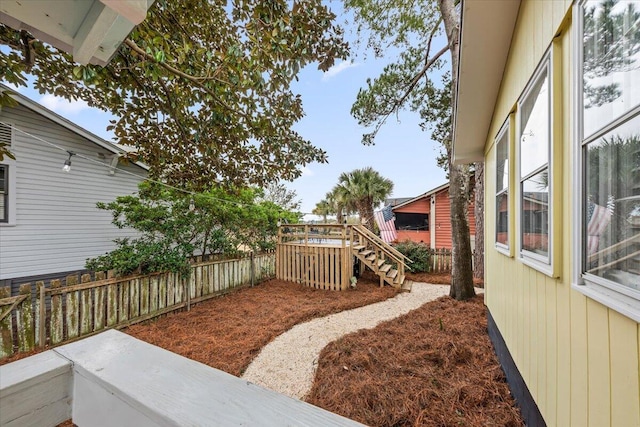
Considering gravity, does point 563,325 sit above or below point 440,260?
Answer: above

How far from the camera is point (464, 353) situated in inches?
133

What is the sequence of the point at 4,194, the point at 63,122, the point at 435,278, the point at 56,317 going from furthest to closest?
the point at 435,278 → the point at 63,122 → the point at 4,194 → the point at 56,317

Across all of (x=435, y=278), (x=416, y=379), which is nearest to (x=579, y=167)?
(x=416, y=379)

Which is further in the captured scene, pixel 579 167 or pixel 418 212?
pixel 418 212

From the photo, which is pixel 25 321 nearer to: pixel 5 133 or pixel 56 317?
pixel 56 317

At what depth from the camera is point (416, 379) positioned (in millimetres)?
2871

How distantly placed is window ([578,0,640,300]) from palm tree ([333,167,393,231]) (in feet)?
53.7

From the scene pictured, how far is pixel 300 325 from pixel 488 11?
503 centimetres

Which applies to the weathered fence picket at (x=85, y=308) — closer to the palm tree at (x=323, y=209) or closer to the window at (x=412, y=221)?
the window at (x=412, y=221)

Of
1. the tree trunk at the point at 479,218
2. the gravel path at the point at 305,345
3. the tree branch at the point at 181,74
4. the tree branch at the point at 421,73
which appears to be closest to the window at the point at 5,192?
the tree branch at the point at 181,74

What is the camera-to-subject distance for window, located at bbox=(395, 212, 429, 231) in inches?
674

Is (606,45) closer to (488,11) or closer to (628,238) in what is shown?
(628,238)

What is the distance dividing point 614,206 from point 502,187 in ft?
7.77

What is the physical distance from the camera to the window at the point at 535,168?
1697mm
